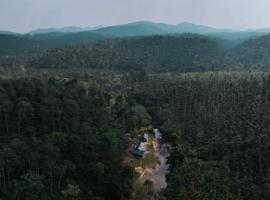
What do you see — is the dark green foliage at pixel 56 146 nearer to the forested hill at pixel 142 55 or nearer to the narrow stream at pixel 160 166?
the narrow stream at pixel 160 166

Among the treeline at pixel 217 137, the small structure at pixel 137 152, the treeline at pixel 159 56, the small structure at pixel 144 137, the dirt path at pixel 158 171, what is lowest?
the dirt path at pixel 158 171

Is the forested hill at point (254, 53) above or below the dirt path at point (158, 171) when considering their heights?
above

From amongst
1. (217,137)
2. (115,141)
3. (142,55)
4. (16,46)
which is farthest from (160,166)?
(16,46)

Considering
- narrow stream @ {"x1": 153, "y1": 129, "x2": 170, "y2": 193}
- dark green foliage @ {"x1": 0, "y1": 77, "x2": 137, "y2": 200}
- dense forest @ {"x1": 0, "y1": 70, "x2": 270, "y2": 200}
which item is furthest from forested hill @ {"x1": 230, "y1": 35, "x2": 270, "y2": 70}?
dark green foliage @ {"x1": 0, "y1": 77, "x2": 137, "y2": 200}

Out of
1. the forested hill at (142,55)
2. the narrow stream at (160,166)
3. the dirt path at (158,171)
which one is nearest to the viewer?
the narrow stream at (160,166)

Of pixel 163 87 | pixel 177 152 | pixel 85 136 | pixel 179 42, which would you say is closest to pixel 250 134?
pixel 177 152

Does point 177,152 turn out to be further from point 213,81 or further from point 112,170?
point 213,81

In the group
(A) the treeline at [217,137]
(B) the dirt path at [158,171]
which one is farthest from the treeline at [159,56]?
(B) the dirt path at [158,171]
